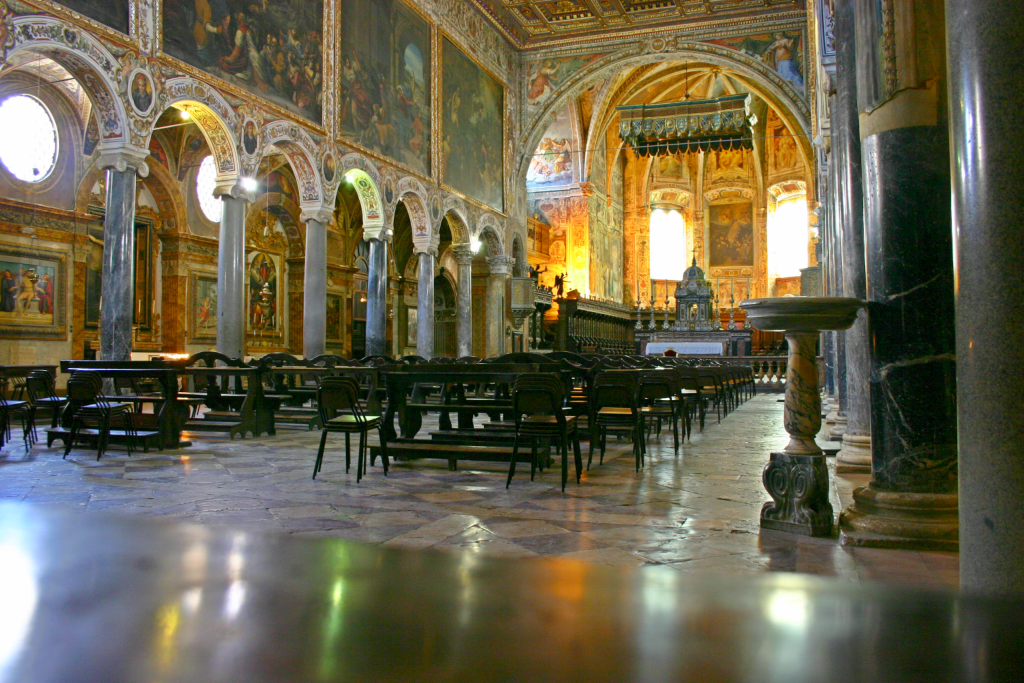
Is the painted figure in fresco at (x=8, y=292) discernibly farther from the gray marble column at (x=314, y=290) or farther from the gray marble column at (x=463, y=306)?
the gray marble column at (x=463, y=306)

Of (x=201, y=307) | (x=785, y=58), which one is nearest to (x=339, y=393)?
(x=201, y=307)

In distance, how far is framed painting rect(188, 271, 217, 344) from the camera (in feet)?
58.0

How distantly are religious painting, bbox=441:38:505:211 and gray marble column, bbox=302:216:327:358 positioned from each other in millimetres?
5185

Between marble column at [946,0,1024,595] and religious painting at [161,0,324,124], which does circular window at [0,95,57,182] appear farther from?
marble column at [946,0,1024,595]

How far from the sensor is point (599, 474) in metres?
5.98

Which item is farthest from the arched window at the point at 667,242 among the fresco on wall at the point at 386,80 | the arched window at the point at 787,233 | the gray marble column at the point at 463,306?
the fresco on wall at the point at 386,80

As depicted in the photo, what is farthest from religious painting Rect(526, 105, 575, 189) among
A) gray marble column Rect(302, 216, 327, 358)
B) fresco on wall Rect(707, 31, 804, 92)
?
gray marble column Rect(302, 216, 327, 358)

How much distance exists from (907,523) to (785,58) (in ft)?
68.8

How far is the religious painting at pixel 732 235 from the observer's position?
32406 millimetres

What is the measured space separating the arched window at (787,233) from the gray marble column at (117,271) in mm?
27055

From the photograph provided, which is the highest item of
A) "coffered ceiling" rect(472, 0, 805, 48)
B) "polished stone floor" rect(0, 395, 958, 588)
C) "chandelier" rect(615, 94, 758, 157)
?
"coffered ceiling" rect(472, 0, 805, 48)

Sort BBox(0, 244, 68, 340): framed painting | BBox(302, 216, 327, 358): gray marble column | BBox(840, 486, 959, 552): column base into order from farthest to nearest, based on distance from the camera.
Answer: BBox(302, 216, 327, 358): gray marble column < BBox(0, 244, 68, 340): framed painting < BBox(840, 486, 959, 552): column base

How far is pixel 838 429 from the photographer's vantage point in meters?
7.83

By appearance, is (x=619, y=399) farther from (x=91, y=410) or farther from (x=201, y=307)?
A: (x=201, y=307)
